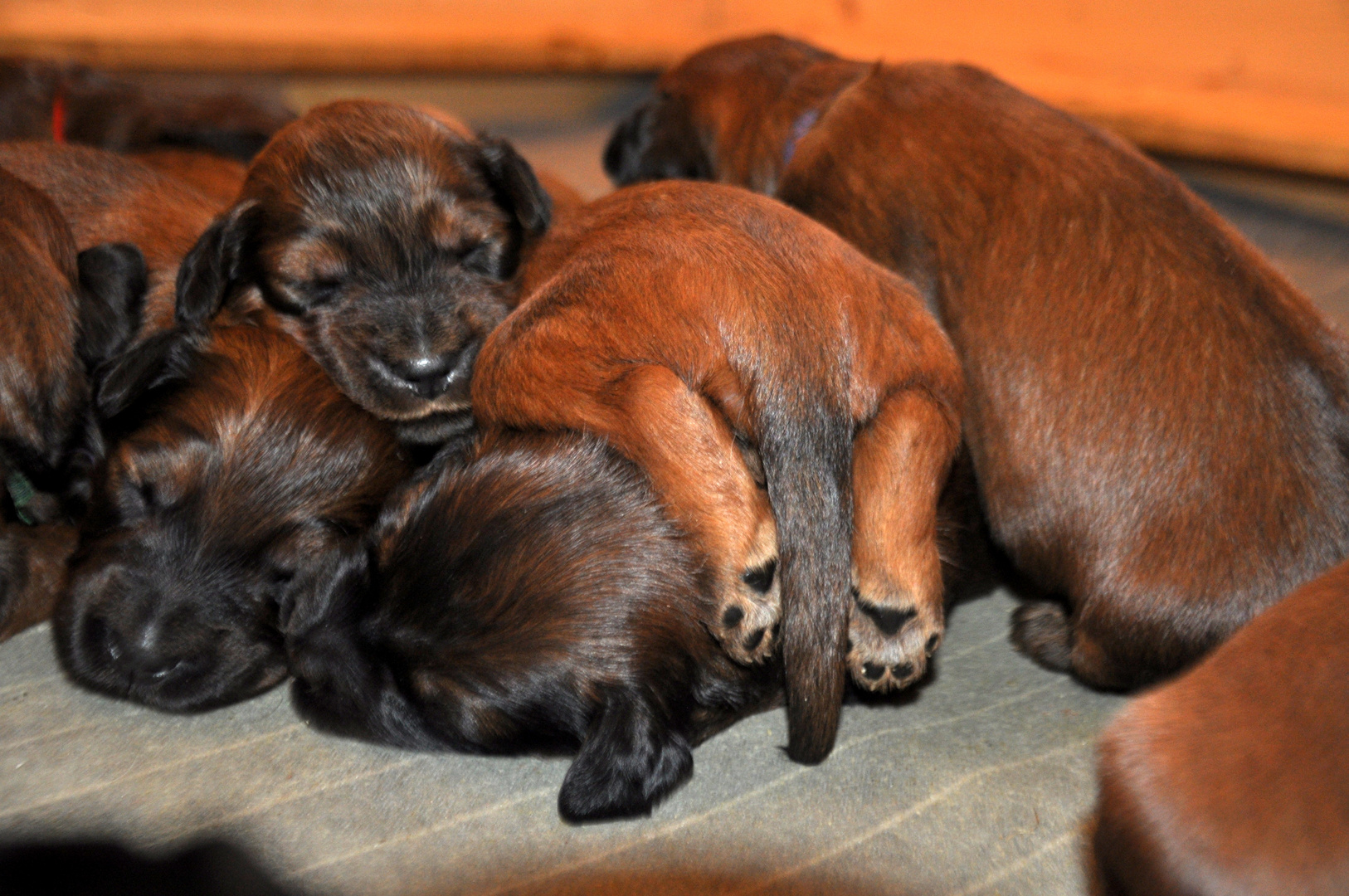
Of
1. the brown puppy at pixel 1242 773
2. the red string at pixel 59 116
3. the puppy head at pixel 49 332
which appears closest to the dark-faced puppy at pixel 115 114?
the red string at pixel 59 116

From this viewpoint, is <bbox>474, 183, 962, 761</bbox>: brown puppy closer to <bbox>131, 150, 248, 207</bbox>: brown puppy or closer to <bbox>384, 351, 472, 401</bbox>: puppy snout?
<bbox>384, 351, 472, 401</bbox>: puppy snout

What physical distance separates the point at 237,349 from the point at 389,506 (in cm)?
46

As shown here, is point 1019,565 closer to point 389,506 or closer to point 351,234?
point 389,506

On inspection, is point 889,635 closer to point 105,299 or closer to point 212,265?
point 212,265

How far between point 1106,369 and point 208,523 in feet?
4.72

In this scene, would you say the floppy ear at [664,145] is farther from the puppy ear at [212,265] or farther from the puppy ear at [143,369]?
the puppy ear at [143,369]

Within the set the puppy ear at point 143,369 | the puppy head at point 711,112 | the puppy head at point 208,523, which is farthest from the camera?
the puppy head at point 711,112

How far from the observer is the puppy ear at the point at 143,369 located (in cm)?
185

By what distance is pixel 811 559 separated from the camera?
161cm

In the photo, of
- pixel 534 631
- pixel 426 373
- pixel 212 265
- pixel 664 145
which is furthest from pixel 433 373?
pixel 664 145

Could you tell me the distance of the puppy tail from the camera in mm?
1598

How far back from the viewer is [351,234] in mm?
2002

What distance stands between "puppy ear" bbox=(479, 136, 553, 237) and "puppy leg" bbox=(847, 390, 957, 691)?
33.4 inches

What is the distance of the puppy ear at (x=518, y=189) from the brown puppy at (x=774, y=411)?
1.24 ft
